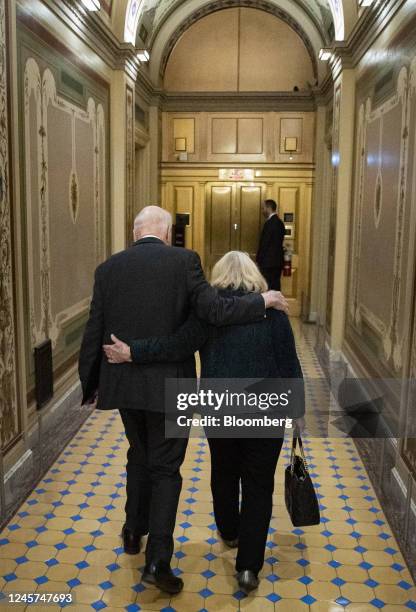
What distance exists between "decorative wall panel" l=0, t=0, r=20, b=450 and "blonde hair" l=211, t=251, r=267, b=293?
1538mm

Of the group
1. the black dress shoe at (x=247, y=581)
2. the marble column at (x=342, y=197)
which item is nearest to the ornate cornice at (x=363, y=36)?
the marble column at (x=342, y=197)

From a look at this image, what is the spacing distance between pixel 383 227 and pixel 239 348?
2.52 m

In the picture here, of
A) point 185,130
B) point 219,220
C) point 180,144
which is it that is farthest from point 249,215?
point 185,130

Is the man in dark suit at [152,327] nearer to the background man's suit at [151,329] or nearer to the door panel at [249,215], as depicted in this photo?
the background man's suit at [151,329]

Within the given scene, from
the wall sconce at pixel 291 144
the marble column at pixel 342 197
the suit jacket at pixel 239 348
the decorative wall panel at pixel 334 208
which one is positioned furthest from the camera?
the wall sconce at pixel 291 144

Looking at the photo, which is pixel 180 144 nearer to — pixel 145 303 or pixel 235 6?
pixel 235 6

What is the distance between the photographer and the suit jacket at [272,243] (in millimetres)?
9148

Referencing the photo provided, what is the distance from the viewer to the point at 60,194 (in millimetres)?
4891

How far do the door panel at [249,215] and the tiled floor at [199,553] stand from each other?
A: 249 inches

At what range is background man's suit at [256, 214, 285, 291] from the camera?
9148 mm

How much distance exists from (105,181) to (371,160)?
276 centimetres

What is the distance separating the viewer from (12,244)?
3.74m

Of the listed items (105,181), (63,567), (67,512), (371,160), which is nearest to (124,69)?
(105,181)

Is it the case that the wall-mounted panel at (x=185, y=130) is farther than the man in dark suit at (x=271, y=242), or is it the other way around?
the wall-mounted panel at (x=185, y=130)
